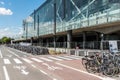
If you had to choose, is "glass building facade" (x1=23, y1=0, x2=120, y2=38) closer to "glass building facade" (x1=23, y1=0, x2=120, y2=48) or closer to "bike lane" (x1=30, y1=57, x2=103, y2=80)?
"glass building facade" (x1=23, y1=0, x2=120, y2=48)

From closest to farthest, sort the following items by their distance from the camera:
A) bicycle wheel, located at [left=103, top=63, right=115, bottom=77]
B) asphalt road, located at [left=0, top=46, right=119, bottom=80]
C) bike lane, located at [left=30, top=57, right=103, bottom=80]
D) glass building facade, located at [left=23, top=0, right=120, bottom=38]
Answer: bike lane, located at [left=30, top=57, right=103, bottom=80]
asphalt road, located at [left=0, top=46, right=119, bottom=80]
bicycle wheel, located at [left=103, top=63, right=115, bottom=77]
glass building facade, located at [left=23, top=0, right=120, bottom=38]

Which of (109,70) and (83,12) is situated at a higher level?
(83,12)

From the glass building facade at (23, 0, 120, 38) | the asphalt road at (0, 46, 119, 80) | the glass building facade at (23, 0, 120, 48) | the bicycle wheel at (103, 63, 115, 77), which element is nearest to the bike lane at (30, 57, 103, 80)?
the asphalt road at (0, 46, 119, 80)

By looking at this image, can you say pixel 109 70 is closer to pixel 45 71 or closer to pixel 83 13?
pixel 45 71

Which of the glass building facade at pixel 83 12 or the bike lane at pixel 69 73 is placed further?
the glass building facade at pixel 83 12

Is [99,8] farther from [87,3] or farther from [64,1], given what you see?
[64,1]

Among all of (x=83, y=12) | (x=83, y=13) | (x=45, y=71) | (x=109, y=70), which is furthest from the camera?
(x=83, y=12)

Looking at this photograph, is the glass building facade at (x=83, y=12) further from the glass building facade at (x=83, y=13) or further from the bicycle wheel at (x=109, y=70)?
the bicycle wheel at (x=109, y=70)

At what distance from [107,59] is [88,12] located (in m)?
33.9

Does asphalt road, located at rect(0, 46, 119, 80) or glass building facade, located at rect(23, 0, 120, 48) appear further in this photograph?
glass building facade, located at rect(23, 0, 120, 48)

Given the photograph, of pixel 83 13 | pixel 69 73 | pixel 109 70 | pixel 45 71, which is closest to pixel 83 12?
pixel 83 13

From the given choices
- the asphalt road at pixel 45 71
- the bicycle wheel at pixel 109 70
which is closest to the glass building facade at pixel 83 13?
the asphalt road at pixel 45 71

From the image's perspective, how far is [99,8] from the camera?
4338 centimetres

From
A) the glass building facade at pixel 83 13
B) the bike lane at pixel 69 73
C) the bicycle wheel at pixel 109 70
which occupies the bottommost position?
the bike lane at pixel 69 73
